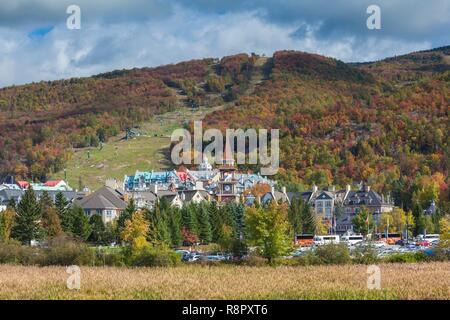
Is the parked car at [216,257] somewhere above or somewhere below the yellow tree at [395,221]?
below

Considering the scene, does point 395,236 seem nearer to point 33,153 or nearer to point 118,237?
point 118,237

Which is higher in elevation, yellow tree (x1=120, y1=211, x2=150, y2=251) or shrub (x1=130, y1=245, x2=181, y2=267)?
yellow tree (x1=120, y1=211, x2=150, y2=251)

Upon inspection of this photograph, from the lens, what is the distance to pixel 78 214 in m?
83.4

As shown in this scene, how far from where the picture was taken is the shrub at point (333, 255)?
58188 millimetres

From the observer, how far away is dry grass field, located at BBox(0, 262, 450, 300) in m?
37.9

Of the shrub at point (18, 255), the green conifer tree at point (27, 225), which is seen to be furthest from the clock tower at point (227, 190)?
the shrub at point (18, 255)

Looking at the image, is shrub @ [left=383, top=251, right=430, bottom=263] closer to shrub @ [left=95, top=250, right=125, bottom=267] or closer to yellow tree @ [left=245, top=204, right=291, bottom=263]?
yellow tree @ [left=245, top=204, right=291, bottom=263]

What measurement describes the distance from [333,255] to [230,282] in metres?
16.1

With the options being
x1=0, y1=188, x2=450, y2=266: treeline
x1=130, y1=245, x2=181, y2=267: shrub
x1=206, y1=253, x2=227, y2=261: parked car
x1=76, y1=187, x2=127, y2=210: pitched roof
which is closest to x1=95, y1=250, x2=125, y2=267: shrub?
x1=0, y1=188, x2=450, y2=266: treeline

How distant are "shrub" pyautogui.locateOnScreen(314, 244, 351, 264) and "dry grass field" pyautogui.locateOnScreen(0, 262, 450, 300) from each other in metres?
3.49

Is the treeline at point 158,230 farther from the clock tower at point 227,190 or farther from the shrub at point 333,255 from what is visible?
the clock tower at point 227,190

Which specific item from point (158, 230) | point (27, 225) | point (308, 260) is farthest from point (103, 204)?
point (308, 260)

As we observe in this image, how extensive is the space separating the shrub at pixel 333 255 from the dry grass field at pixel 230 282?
349 cm

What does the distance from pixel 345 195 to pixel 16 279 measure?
86997 millimetres
